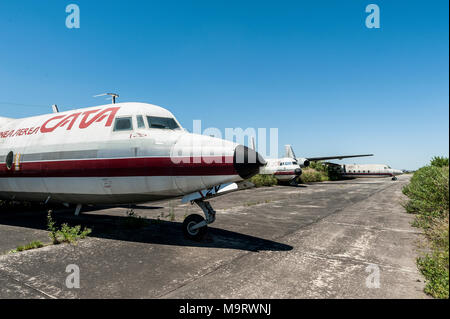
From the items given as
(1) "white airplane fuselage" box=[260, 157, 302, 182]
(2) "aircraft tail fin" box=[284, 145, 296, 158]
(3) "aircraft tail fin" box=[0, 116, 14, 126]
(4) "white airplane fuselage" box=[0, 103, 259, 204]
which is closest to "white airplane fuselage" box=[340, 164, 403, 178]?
(2) "aircraft tail fin" box=[284, 145, 296, 158]

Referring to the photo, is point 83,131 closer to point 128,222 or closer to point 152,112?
point 152,112

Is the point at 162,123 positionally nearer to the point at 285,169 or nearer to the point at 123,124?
the point at 123,124

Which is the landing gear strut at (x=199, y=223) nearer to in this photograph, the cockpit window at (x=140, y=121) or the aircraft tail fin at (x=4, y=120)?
the cockpit window at (x=140, y=121)

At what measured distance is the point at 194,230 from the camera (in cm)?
745

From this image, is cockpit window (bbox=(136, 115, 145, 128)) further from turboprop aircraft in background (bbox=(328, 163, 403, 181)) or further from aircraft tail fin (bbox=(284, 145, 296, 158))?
turboprop aircraft in background (bbox=(328, 163, 403, 181))

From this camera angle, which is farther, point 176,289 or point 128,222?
point 128,222

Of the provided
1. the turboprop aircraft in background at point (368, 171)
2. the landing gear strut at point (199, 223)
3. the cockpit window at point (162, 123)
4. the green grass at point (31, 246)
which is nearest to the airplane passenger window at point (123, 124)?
the cockpit window at point (162, 123)

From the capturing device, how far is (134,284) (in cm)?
466

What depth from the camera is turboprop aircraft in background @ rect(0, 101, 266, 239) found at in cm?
650

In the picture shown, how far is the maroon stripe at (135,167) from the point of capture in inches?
251

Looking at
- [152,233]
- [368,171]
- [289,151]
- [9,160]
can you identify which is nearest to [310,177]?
[289,151]

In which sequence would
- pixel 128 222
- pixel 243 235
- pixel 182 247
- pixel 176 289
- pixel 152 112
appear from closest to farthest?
pixel 176 289 → pixel 182 247 → pixel 152 112 → pixel 243 235 → pixel 128 222

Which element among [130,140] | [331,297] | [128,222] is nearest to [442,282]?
[331,297]

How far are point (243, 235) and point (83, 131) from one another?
246 inches
